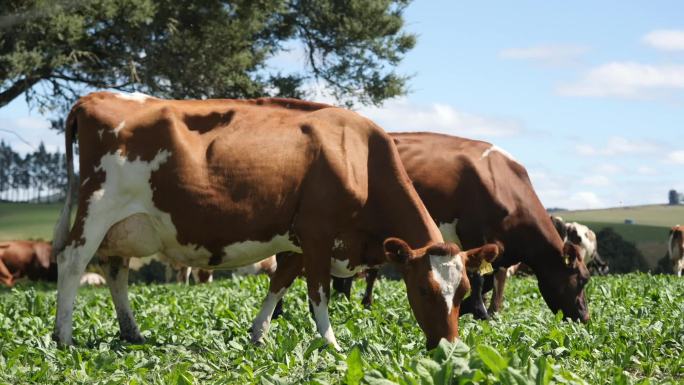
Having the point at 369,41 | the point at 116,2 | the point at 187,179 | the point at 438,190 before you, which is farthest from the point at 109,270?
the point at 369,41

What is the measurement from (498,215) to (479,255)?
3.73 m

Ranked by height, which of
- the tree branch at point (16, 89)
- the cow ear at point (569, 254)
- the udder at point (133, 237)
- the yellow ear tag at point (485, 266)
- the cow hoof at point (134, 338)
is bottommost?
the cow hoof at point (134, 338)

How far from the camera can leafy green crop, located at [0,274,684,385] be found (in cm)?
600

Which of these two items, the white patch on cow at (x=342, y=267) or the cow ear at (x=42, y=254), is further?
the cow ear at (x=42, y=254)

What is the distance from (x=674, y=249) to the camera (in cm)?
3350

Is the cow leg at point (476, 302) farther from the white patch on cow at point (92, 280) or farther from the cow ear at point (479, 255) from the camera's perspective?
the white patch on cow at point (92, 280)

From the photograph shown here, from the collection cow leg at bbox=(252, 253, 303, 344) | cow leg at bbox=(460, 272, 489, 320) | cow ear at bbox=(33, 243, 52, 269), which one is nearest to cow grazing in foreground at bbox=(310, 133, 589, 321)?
cow leg at bbox=(460, 272, 489, 320)

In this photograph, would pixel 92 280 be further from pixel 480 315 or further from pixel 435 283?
pixel 435 283

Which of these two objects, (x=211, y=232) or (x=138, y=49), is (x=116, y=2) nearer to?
(x=138, y=49)

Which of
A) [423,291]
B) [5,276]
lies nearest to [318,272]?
[423,291]

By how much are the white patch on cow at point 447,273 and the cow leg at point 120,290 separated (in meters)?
3.29

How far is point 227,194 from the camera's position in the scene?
364 inches

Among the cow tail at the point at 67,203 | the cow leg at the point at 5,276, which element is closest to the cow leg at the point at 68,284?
the cow tail at the point at 67,203

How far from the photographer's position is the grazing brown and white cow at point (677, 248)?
3302 centimetres
